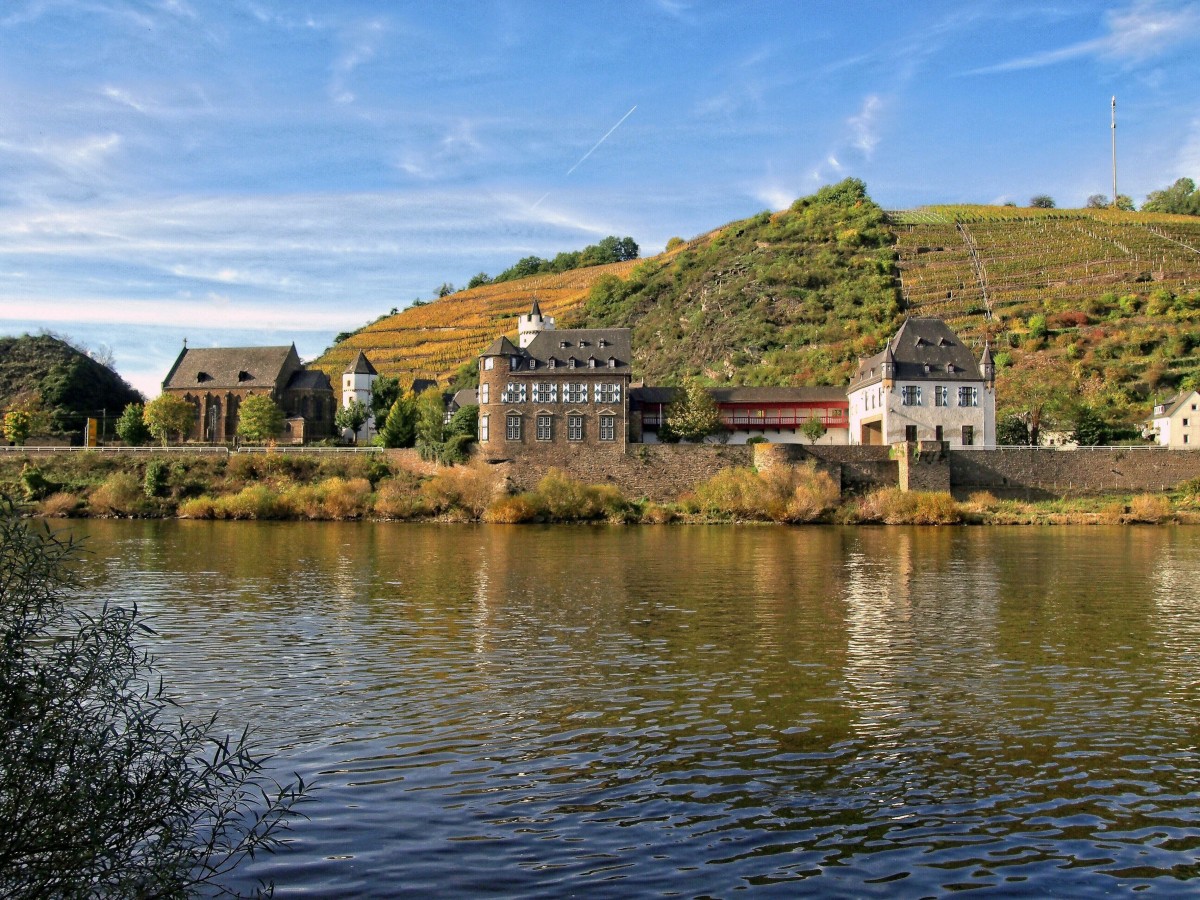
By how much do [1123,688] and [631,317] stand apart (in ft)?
357

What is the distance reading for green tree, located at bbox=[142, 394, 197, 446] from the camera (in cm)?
7969

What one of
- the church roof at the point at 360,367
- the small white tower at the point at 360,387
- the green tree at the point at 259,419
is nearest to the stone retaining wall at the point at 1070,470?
the small white tower at the point at 360,387

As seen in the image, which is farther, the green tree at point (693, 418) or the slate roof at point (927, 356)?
the green tree at point (693, 418)

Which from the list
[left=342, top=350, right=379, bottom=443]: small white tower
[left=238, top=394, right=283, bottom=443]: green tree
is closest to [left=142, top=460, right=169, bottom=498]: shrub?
[left=238, top=394, right=283, bottom=443]: green tree

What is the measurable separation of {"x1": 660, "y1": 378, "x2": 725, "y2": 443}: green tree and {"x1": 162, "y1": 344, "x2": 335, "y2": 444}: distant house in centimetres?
3431

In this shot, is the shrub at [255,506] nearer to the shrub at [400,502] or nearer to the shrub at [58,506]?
the shrub at [400,502]

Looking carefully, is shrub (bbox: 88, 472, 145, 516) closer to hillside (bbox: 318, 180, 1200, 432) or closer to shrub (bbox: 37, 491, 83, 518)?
shrub (bbox: 37, 491, 83, 518)

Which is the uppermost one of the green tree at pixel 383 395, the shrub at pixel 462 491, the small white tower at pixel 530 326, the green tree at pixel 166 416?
the small white tower at pixel 530 326

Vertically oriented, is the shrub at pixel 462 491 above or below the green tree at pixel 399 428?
below

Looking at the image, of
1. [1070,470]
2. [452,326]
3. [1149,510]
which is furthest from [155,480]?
[452,326]

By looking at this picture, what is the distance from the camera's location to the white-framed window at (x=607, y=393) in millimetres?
65750

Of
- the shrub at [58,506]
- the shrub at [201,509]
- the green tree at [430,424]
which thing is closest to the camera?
the shrub at [201,509]

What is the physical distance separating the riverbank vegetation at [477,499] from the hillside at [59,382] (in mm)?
26188

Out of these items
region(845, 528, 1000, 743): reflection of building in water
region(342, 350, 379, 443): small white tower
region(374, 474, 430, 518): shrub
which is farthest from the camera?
region(342, 350, 379, 443): small white tower
